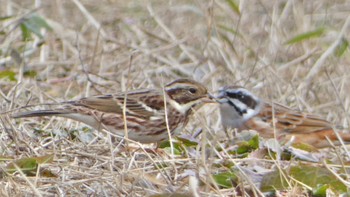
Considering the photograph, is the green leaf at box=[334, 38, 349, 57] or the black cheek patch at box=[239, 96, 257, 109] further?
the green leaf at box=[334, 38, 349, 57]

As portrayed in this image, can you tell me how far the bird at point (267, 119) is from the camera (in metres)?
7.62

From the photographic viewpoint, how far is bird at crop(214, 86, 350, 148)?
762cm

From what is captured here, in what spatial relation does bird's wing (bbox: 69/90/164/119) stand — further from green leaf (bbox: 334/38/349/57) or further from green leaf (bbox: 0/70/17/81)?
green leaf (bbox: 334/38/349/57)

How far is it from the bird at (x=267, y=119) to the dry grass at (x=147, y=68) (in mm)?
151

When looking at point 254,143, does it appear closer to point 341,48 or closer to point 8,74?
point 8,74

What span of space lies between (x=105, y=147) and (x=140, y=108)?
76cm

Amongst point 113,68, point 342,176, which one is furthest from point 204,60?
point 342,176

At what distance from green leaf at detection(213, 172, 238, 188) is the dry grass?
0.09 m

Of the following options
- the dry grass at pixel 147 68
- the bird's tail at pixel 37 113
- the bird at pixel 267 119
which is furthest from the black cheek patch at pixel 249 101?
the bird's tail at pixel 37 113

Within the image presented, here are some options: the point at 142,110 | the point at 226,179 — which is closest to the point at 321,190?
the point at 226,179

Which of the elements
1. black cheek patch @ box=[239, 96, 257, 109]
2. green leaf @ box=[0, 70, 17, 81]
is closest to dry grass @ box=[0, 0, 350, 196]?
green leaf @ box=[0, 70, 17, 81]

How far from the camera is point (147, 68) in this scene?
8617 mm

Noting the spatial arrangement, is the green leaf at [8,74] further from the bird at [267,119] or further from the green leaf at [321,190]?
the green leaf at [321,190]

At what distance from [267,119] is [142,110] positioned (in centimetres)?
161
